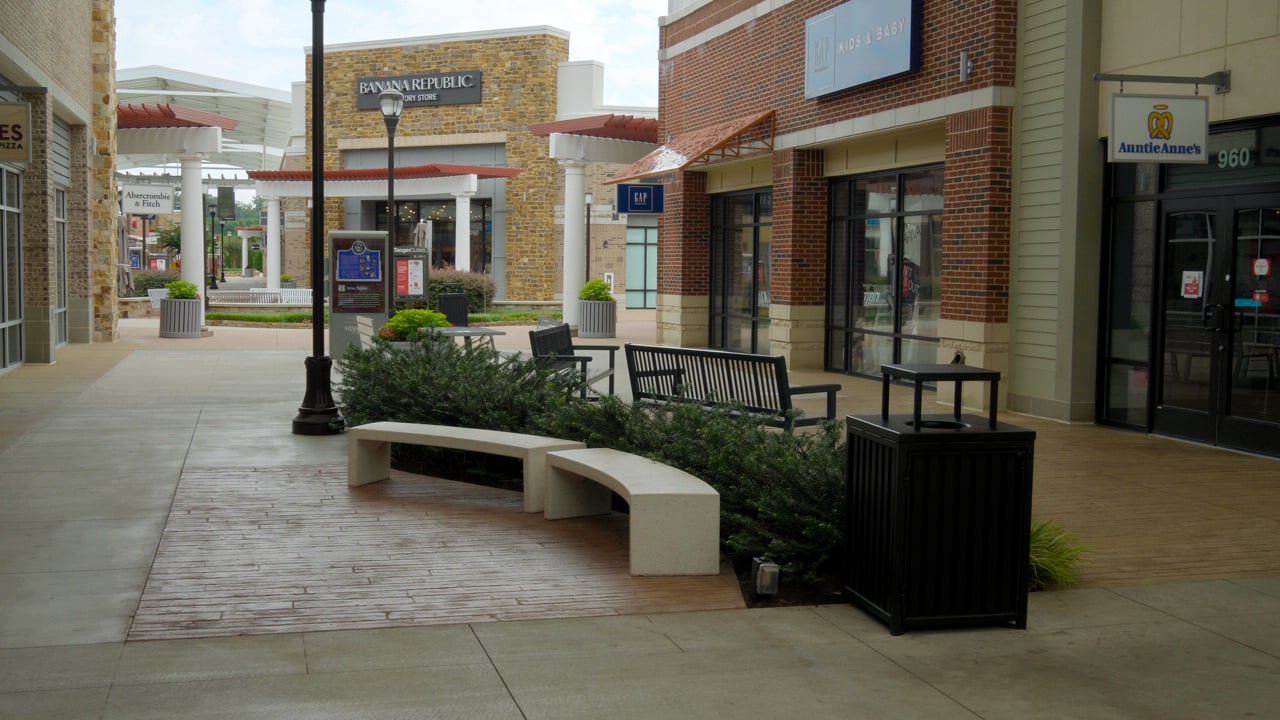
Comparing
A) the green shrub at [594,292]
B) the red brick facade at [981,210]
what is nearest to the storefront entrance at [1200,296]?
the red brick facade at [981,210]

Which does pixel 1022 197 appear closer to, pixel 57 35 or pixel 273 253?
pixel 57 35

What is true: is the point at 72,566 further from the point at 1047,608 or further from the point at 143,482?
the point at 1047,608

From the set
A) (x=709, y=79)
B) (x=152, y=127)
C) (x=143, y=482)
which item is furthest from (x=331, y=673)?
(x=152, y=127)

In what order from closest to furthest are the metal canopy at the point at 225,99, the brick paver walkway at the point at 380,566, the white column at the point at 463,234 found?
1. the brick paver walkway at the point at 380,566
2. the white column at the point at 463,234
3. the metal canopy at the point at 225,99

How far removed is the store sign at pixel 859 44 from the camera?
50.3ft

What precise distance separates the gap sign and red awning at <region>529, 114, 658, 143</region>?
9.13 feet

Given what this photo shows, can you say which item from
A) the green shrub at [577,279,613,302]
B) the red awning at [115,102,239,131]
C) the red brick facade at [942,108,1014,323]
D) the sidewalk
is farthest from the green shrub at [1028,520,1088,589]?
the red awning at [115,102,239,131]

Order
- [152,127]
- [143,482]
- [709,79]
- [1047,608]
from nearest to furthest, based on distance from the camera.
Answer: [1047,608] < [143,482] < [709,79] < [152,127]

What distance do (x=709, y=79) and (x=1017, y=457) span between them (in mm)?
17684

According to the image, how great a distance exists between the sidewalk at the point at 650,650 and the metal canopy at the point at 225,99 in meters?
31.7

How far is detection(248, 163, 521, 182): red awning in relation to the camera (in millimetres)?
37656

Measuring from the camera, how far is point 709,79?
73.3 ft

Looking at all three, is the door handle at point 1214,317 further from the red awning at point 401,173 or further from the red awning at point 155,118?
the red awning at point 401,173

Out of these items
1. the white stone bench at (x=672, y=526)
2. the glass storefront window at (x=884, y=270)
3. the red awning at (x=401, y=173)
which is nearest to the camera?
the white stone bench at (x=672, y=526)
